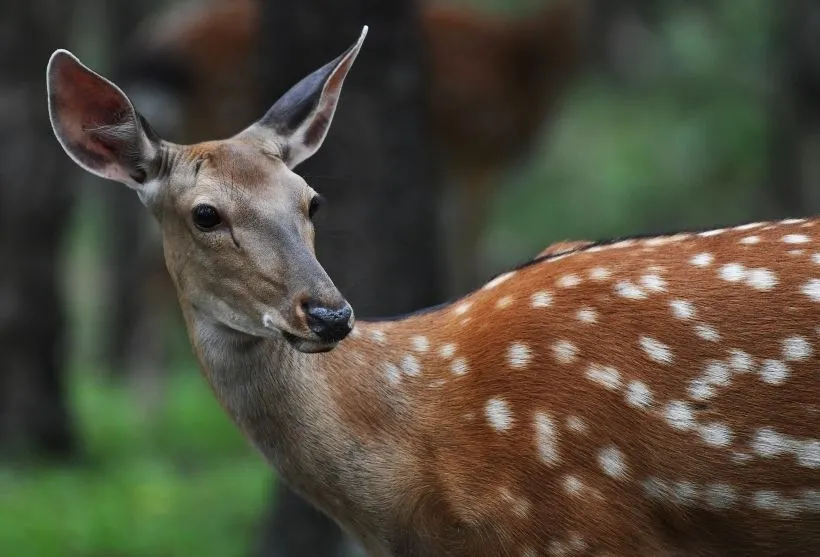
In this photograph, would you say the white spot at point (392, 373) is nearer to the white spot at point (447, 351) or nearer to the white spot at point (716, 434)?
the white spot at point (447, 351)

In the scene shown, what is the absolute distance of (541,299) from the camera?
181 inches

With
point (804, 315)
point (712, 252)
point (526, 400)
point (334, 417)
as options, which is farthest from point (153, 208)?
point (804, 315)

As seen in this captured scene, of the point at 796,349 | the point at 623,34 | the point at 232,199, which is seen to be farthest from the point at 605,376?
the point at 623,34

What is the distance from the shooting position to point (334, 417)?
4664 millimetres

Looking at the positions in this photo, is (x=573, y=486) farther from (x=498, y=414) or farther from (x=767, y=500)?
(x=767, y=500)

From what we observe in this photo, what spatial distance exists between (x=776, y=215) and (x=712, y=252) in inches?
387

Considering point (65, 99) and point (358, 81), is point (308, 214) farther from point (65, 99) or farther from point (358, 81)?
point (358, 81)

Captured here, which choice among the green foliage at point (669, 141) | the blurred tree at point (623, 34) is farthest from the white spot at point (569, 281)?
the blurred tree at point (623, 34)

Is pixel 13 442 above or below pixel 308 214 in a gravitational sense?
below

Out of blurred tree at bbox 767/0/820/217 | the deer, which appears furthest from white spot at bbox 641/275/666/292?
blurred tree at bbox 767/0/820/217

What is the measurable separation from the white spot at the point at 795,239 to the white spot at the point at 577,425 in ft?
2.76

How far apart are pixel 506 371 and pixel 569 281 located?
0.35m

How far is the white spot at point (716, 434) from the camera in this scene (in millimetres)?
4215

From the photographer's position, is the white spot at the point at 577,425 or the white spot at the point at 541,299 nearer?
the white spot at the point at 577,425
